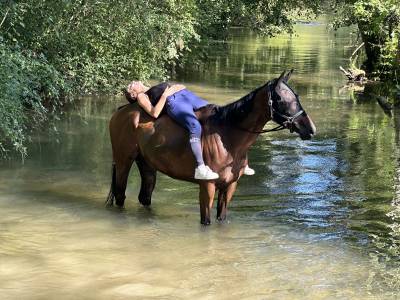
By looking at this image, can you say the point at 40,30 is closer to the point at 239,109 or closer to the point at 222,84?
the point at 239,109

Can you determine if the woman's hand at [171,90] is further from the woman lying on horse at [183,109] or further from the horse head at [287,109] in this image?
the horse head at [287,109]

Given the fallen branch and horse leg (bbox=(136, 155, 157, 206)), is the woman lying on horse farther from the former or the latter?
the fallen branch

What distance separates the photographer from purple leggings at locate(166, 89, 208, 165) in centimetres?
687

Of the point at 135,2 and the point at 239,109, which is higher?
the point at 135,2

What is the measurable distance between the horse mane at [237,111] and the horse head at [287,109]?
0.26m

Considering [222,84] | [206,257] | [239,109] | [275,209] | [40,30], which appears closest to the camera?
[206,257]

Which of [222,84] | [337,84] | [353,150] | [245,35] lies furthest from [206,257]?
[245,35]

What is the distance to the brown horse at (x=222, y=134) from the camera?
6.60m

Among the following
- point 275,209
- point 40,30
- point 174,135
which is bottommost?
point 275,209

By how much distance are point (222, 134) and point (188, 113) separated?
48 centimetres

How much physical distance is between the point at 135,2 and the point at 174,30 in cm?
444

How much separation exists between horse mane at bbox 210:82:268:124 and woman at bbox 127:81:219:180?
0.27m

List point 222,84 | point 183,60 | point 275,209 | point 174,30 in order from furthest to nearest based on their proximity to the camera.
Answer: point 183,60 → point 222,84 → point 174,30 → point 275,209

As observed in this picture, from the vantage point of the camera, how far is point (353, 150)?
40.4 feet
